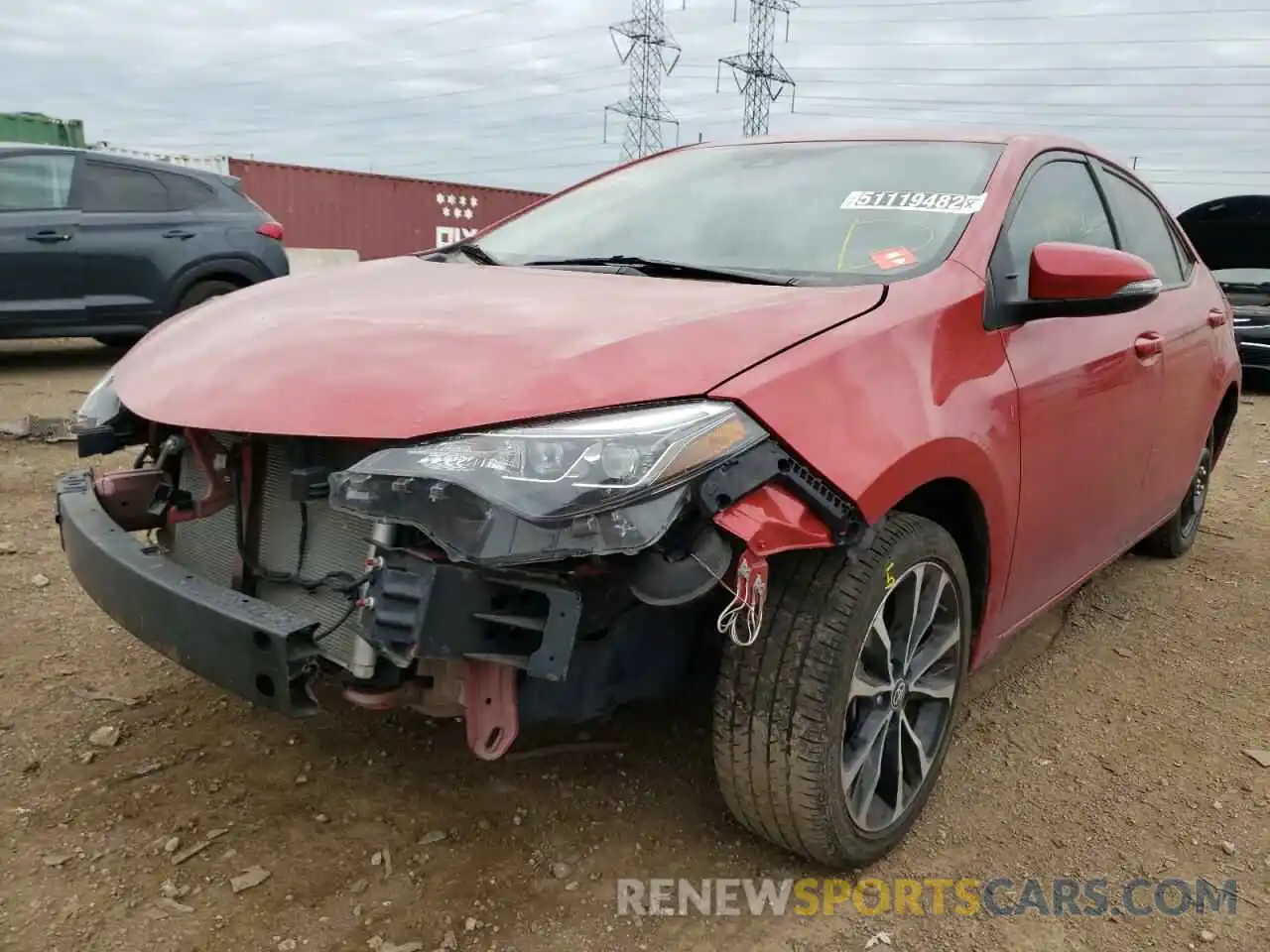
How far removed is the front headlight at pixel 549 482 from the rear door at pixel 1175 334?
2.15 meters

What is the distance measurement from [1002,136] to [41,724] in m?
2.94

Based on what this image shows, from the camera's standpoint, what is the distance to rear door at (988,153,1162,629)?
2.36 metres

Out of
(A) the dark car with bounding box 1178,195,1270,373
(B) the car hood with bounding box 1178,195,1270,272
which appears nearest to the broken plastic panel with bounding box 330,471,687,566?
(B) the car hood with bounding box 1178,195,1270,272

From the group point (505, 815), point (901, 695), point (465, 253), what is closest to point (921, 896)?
point (901, 695)

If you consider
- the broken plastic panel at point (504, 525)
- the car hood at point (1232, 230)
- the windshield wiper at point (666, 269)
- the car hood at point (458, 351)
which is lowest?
the broken plastic panel at point (504, 525)

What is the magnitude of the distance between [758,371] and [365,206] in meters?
16.5

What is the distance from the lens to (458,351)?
1781mm

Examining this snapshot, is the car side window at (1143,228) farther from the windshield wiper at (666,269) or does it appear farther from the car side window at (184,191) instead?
the car side window at (184,191)

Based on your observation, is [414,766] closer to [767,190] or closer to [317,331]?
[317,331]

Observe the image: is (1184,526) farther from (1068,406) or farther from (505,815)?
(505,815)

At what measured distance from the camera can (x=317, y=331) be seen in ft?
6.35

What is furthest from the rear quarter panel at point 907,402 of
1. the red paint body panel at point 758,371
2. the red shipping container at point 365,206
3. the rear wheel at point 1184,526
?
the red shipping container at point 365,206

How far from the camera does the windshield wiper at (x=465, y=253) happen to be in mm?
2814

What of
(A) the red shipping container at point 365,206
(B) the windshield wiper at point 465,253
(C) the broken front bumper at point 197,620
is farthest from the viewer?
(A) the red shipping container at point 365,206
